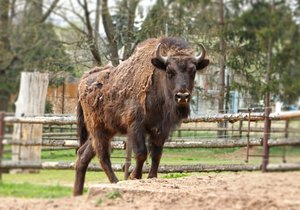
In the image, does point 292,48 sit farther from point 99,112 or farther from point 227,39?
point 99,112

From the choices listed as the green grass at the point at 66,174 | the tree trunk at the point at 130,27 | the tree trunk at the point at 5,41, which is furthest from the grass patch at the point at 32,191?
the tree trunk at the point at 5,41

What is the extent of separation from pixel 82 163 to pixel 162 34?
710 cm

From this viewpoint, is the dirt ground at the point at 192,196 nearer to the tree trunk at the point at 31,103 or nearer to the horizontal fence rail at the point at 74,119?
the horizontal fence rail at the point at 74,119

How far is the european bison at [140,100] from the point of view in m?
10.5

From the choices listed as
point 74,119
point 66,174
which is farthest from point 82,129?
point 66,174

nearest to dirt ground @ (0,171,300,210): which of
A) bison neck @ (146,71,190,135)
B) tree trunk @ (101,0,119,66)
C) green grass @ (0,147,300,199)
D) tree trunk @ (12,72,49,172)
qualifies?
green grass @ (0,147,300,199)

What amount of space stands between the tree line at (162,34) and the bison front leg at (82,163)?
4.92m

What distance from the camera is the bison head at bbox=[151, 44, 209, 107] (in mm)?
10227

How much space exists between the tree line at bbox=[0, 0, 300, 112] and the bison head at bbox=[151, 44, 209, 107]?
18.7 feet

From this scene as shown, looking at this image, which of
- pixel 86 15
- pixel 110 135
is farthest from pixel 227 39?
pixel 110 135

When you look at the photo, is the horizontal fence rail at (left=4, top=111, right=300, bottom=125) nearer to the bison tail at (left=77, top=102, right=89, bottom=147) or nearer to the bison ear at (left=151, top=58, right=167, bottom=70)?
the bison tail at (left=77, top=102, right=89, bottom=147)

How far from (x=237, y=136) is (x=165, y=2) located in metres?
12.4

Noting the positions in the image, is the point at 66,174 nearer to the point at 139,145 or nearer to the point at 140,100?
the point at 139,145

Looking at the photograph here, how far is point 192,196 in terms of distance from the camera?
809 cm
